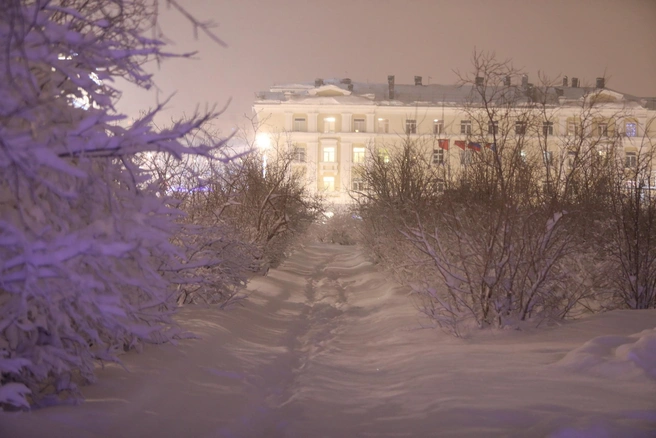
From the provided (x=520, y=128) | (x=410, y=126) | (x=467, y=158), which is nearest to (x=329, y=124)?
(x=410, y=126)

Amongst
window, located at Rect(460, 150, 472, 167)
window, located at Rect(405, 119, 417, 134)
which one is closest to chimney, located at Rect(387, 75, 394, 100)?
window, located at Rect(405, 119, 417, 134)

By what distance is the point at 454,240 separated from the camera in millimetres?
11586

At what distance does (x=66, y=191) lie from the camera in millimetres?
4895

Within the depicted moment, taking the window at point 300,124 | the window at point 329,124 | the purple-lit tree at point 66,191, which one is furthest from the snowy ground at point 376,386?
the window at point 329,124

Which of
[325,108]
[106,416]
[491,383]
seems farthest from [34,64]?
[325,108]

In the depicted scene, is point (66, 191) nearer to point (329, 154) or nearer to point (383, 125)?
point (329, 154)

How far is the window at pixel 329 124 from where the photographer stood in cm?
6206

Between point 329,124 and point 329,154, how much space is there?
2.95 m

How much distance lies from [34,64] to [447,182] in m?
7.96

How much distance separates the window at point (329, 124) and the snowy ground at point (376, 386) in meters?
51.4

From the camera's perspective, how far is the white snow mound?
6.80 meters

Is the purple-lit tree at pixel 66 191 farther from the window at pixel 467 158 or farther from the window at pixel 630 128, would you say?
the window at pixel 630 128

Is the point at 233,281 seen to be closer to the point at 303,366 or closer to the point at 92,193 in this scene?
the point at 303,366

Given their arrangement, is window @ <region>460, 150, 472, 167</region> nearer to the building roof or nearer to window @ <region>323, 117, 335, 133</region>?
the building roof
